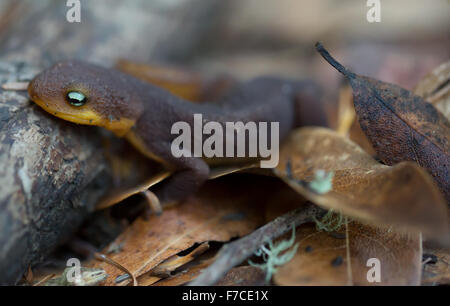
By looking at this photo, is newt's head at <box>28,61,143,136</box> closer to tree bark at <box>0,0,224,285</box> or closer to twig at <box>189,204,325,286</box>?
tree bark at <box>0,0,224,285</box>

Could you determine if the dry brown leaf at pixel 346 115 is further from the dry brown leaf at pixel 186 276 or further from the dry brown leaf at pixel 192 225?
the dry brown leaf at pixel 186 276

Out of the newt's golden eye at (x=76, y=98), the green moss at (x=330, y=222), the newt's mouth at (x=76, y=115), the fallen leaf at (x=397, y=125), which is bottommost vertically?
the green moss at (x=330, y=222)

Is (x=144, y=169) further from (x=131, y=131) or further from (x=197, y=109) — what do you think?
(x=197, y=109)

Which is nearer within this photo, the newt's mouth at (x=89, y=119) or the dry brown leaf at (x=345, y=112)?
the newt's mouth at (x=89, y=119)

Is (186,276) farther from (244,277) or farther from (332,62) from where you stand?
(332,62)

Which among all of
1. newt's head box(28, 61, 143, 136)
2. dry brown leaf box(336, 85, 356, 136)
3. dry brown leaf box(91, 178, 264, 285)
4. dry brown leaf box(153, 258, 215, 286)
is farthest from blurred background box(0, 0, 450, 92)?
dry brown leaf box(153, 258, 215, 286)

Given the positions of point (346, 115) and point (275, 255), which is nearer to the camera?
point (275, 255)

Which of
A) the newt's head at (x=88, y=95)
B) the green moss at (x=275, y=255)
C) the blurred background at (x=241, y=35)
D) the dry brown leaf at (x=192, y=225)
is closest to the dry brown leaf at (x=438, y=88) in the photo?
the blurred background at (x=241, y=35)

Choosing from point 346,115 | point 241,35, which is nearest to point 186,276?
point 346,115
